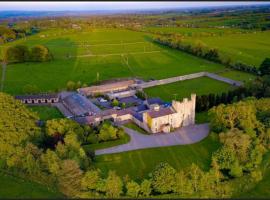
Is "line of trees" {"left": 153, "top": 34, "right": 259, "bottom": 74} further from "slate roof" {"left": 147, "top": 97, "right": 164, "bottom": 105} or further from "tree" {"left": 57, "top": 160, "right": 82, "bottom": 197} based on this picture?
"tree" {"left": 57, "top": 160, "right": 82, "bottom": 197}

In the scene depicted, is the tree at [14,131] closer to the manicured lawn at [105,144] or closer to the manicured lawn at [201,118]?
the manicured lawn at [105,144]

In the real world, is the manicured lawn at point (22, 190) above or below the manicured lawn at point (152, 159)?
below

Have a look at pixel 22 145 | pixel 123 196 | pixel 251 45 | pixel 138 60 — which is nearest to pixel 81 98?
pixel 22 145

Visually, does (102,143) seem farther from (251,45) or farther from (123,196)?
(251,45)

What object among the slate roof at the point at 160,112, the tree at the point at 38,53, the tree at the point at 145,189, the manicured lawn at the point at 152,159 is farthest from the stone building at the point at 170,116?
the tree at the point at 38,53

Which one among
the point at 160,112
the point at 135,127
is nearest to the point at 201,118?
the point at 160,112

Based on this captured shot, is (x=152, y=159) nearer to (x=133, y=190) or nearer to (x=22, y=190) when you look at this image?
(x=133, y=190)

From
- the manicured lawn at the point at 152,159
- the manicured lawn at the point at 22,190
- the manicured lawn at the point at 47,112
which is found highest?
the manicured lawn at the point at 47,112
